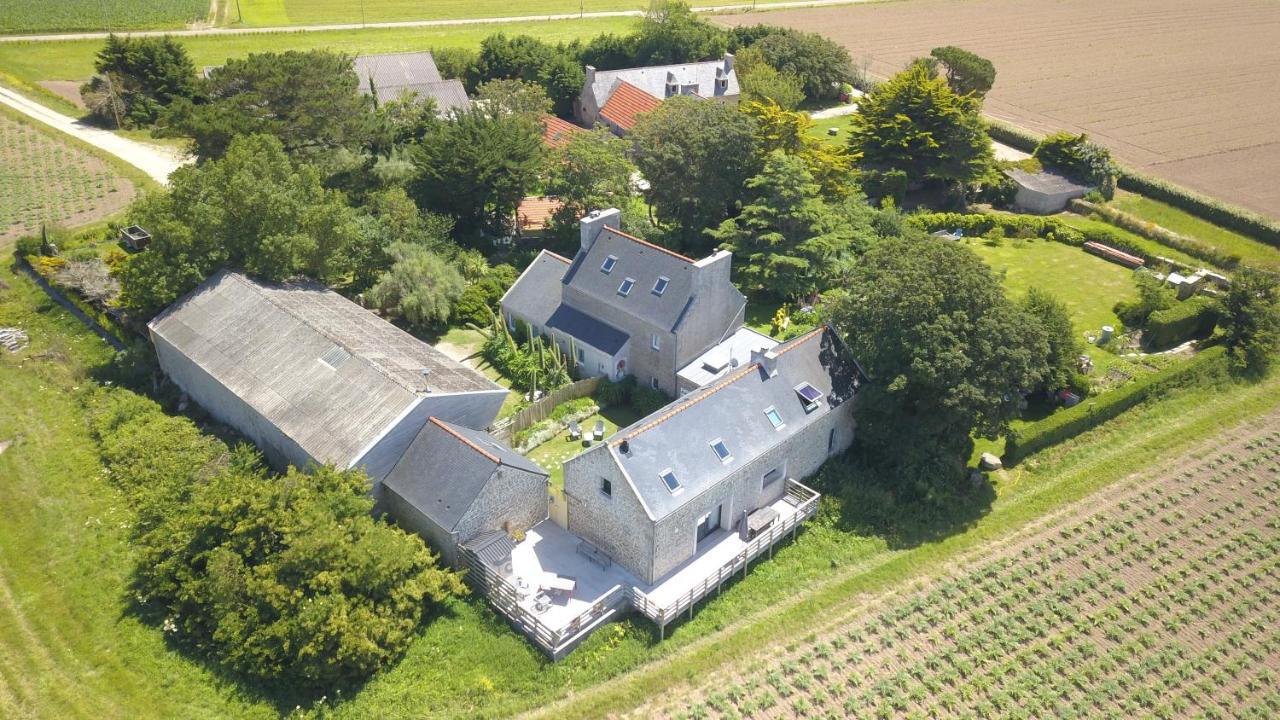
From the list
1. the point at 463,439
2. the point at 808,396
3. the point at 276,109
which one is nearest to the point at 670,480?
the point at 808,396

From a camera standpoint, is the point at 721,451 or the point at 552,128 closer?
the point at 721,451

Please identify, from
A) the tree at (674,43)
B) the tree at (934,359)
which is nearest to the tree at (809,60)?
the tree at (674,43)

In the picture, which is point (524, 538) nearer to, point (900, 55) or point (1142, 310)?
point (1142, 310)

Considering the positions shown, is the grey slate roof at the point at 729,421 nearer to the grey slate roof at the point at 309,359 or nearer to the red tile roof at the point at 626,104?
the grey slate roof at the point at 309,359

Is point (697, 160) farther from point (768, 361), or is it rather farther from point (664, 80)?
point (664, 80)

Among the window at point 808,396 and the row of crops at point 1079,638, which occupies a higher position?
the window at point 808,396

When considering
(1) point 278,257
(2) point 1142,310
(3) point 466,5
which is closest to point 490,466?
(1) point 278,257

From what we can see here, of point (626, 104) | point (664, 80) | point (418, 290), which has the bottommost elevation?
point (418, 290)
